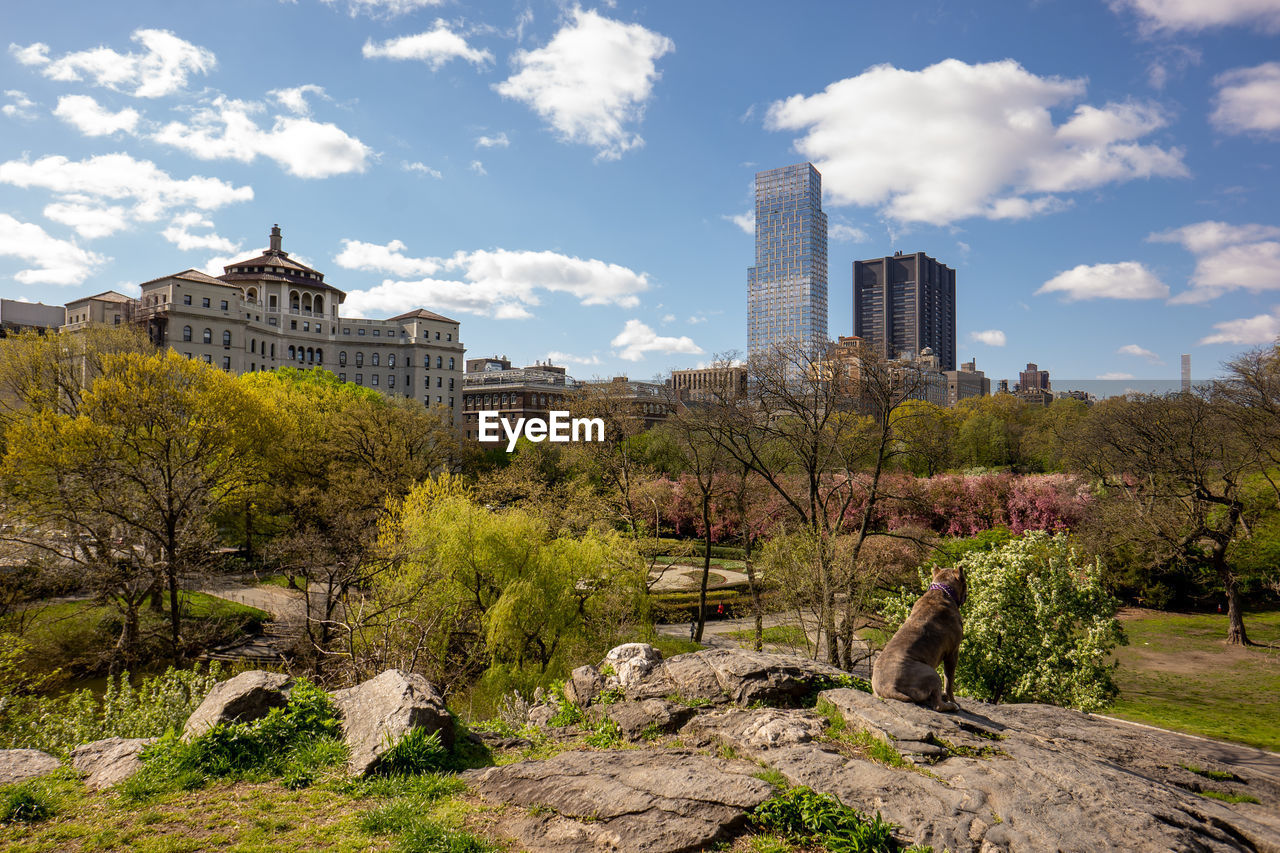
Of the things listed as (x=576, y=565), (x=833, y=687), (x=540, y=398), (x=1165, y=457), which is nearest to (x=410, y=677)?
(x=833, y=687)

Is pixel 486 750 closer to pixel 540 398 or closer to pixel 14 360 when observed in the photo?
pixel 14 360

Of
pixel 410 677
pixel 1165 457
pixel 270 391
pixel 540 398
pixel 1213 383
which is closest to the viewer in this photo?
pixel 410 677

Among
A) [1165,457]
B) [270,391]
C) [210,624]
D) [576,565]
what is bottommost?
[210,624]

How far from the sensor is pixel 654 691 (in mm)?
9680

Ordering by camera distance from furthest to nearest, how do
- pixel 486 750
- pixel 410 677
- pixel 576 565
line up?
pixel 576 565 → pixel 410 677 → pixel 486 750

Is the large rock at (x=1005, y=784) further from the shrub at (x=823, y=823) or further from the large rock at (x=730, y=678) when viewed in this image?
the large rock at (x=730, y=678)

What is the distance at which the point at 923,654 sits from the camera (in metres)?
8.11

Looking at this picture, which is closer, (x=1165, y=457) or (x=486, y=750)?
(x=486, y=750)

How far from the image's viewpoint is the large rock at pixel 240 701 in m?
8.18

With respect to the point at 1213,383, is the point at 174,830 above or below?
below

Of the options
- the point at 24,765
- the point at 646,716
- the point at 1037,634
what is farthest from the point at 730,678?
the point at 1037,634

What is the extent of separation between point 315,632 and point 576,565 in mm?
9765

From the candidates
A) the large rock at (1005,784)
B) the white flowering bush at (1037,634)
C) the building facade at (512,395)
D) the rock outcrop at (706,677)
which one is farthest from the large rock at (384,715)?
the building facade at (512,395)

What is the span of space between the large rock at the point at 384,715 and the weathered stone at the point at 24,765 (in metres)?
3.07
